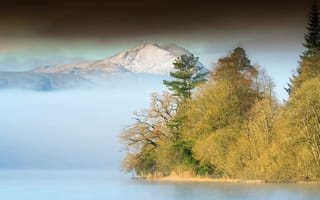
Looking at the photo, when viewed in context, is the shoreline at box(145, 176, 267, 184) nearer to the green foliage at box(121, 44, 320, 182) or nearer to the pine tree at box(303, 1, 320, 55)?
the green foliage at box(121, 44, 320, 182)

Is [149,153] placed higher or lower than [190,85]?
lower

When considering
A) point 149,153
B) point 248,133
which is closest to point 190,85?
point 149,153

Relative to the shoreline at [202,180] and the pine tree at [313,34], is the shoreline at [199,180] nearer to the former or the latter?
the shoreline at [202,180]

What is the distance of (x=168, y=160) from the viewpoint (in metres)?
57.7

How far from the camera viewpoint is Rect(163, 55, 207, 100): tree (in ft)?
196

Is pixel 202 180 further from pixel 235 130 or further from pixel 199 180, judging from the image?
pixel 235 130

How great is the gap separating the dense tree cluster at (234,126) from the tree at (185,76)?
0.27 ft

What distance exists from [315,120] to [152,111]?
1782 centimetres

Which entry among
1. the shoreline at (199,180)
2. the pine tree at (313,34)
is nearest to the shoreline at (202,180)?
the shoreline at (199,180)

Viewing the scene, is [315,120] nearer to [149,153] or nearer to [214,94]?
[214,94]

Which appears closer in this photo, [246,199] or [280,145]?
[246,199]

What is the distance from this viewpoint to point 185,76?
60344 mm

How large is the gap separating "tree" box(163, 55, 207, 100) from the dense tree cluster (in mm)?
82

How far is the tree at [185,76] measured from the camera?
5979 centimetres
